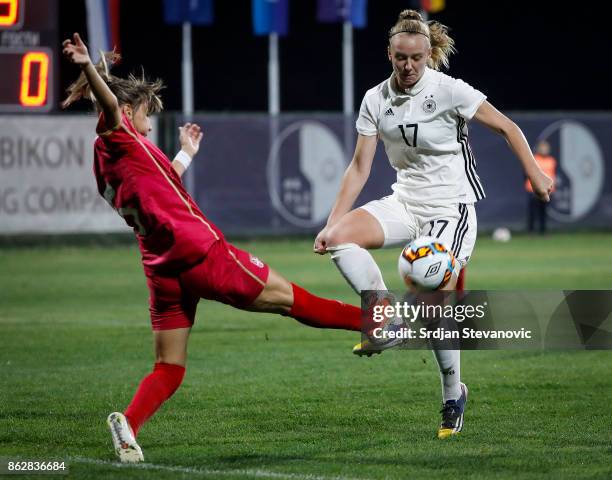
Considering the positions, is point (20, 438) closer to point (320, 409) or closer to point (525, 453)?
point (320, 409)

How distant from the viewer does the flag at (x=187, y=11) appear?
28.1 metres

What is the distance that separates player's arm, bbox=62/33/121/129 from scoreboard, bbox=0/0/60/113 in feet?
37.2

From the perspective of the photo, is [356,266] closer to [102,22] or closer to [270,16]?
[102,22]

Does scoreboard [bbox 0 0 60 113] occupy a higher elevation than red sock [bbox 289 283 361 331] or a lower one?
higher

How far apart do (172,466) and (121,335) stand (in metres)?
5.91

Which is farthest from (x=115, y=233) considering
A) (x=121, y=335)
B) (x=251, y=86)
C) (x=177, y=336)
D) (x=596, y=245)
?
(x=251, y=86)

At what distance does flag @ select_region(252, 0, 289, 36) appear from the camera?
28594 mm

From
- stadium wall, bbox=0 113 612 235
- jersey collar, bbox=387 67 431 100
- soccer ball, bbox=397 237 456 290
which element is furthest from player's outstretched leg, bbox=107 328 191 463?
stadium wall, bbox=0 113 612 235

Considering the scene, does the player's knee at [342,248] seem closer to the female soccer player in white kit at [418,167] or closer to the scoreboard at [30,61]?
the female soccer player in white kit at [418,167]

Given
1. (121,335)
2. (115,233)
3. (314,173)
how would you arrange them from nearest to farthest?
(121,335), (115,233), (314,173)

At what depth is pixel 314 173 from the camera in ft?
80.9

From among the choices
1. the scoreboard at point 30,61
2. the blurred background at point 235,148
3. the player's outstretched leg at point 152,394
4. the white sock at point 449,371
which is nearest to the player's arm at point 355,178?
the white sock at point 449,371

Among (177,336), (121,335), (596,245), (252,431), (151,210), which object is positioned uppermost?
(151,210)

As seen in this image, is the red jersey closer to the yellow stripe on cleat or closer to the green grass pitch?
the green grass pitch
